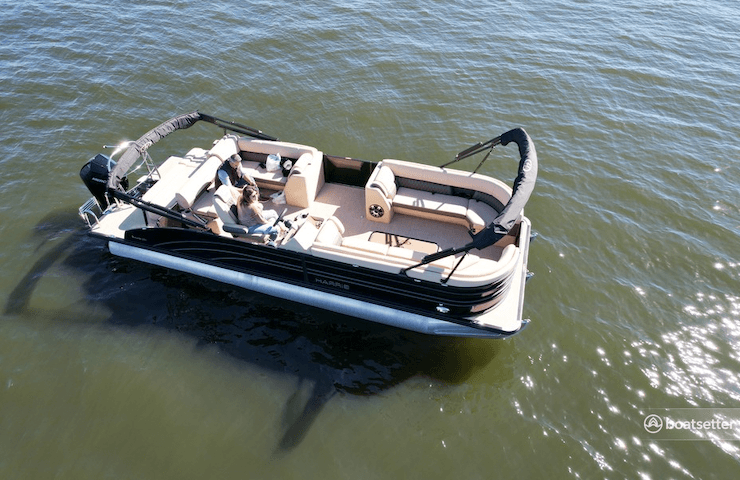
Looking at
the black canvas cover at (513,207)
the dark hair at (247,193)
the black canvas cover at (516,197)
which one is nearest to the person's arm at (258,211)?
the dark hair at (247,193)

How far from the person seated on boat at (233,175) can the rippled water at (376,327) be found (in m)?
2.77

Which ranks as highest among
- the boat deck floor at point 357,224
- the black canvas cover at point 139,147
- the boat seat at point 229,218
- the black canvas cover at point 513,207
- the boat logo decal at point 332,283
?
the black canvas cover at point 513,207

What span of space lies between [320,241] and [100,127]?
1154 cm

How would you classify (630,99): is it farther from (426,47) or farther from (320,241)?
(320,241)

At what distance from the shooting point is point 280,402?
27.8 feet

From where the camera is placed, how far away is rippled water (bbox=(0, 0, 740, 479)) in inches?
312

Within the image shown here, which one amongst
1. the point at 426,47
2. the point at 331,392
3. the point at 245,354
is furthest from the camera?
the point at 426,47

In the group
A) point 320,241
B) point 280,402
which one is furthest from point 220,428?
point 320,241

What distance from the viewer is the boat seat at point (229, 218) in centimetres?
920

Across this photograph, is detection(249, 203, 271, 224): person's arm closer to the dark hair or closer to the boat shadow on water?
the dark hair

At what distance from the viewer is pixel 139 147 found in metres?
9.89

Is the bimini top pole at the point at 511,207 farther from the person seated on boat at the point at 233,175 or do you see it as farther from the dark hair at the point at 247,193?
the person seated on boat at the point at 233,175

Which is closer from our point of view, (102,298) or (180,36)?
(102,298)

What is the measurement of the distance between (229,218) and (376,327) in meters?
4.18
